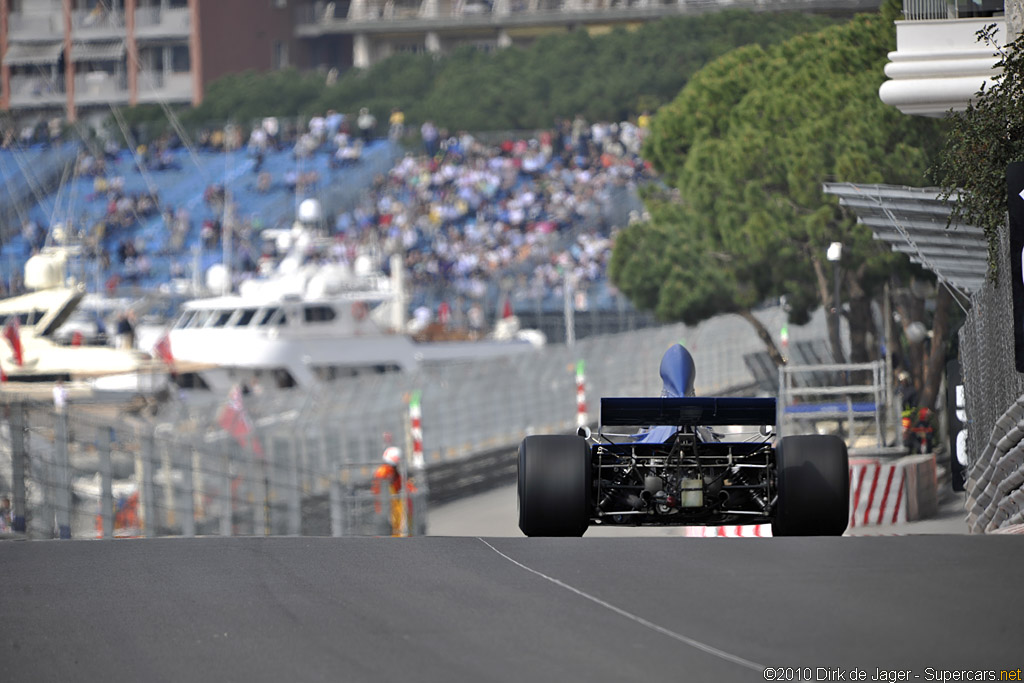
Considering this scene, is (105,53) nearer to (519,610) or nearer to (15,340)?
(15,340)

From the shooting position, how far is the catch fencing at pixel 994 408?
11.3m

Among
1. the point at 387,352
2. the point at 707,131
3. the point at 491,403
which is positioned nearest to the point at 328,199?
the point at 387,352

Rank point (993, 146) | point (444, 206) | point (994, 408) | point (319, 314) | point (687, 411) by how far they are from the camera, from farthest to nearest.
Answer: point (444, 206) < point (319, 314) < point (994, 408) < point (993, 146) < point (687, 411)

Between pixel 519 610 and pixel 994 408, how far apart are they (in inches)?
321

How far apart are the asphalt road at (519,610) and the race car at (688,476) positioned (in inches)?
33.3

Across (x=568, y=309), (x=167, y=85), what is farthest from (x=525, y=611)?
(x=167, y=85)

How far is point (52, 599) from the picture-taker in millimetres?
7113

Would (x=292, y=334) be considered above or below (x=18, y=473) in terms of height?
above

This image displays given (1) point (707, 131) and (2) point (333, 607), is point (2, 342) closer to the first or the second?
(1) point (707, 131)

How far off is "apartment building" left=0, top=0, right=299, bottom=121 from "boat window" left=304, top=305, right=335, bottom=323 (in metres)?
42.8

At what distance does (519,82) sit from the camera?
247 feet

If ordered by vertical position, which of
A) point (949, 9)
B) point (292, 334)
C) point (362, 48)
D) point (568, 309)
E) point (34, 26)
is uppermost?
point (34, 26)

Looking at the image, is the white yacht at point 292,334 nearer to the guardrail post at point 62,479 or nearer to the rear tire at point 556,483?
the guardrail post at point 62,479

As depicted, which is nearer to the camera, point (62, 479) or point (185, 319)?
point (62, 479)
